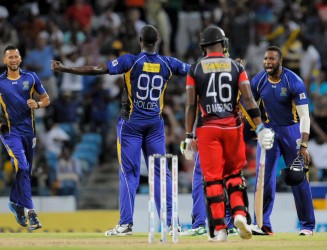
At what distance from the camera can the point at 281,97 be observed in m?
15.4

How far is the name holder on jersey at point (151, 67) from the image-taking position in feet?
49.1

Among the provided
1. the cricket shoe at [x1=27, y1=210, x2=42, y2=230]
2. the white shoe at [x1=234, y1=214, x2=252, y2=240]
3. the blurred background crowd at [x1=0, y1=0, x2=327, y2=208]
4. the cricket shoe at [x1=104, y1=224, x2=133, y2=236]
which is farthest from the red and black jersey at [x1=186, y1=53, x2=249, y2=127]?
the blurred background crowd at [x1=0, y1=0, x2=327, y2=208]

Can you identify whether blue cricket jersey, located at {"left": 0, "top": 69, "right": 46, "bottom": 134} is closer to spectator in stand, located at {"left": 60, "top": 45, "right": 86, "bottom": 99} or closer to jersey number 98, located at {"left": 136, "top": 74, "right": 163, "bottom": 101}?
jersey number 98, located at {"left": 136, "top": 74, "right": 163, "bottom": 101}

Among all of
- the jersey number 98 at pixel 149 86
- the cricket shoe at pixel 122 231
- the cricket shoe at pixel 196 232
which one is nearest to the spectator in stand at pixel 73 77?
the jersey number 98 at pixel 149 86

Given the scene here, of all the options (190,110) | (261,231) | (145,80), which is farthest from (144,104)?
(261,231)

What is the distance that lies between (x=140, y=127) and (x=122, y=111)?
1.20ft

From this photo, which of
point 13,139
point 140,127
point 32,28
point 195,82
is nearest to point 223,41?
point 195,82

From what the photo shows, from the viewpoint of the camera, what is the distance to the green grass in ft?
41.5

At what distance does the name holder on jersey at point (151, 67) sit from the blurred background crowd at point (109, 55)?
6468 millimetres

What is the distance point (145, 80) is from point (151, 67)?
0.19 meters

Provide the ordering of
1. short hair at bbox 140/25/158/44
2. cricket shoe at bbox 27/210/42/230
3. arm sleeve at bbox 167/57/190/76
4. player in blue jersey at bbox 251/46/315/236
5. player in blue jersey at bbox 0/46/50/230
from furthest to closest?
1. player in blue jersey at bbox 0/46/50/230
2. cricket shoe at bbox 27/210/42/230
3. player in blue jersey at bbox 251/46/315/236
4. arm sleeve at bbox 167/57/190/76
5. short hair at bbox 140/25/158/44

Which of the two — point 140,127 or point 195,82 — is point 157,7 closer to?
point 140,127

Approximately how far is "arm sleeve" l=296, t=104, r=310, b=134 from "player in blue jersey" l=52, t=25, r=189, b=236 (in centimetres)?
168

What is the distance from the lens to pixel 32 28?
24.9m
